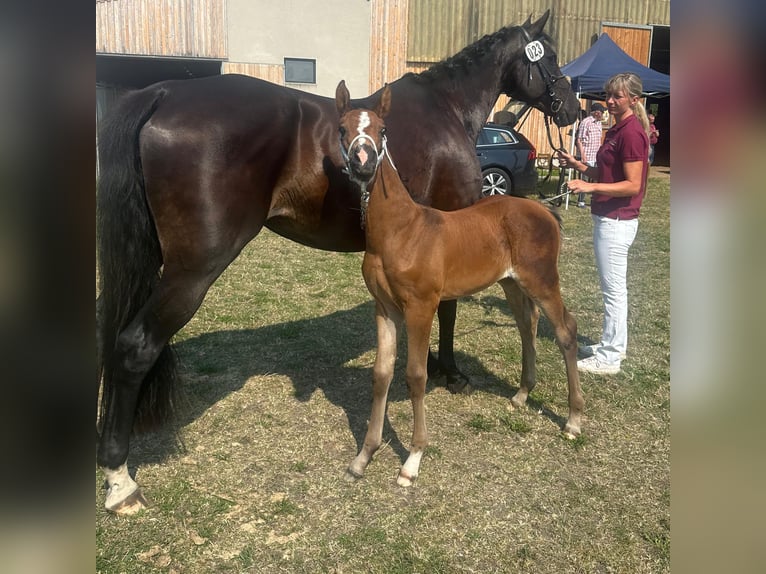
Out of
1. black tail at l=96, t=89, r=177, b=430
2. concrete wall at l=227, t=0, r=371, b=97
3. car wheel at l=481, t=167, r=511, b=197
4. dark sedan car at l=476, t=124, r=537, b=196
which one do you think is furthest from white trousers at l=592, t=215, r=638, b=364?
concrete wall at l=227, t=0, r=371, b=97

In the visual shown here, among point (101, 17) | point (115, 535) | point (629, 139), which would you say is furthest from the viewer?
point (101, 17)

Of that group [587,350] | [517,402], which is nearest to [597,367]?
[587,350]

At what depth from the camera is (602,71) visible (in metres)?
12.0

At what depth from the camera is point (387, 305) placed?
2947 millimetres

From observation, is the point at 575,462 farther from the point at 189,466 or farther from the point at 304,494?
the point at 189,466

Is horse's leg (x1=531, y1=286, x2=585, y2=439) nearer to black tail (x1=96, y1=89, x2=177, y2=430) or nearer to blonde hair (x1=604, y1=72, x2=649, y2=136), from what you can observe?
blonde hair (x1=604, y1=72, x2=649, y2=136)

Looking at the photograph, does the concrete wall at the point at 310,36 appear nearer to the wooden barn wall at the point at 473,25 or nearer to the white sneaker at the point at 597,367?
the wooden barn wall at the point at 473,25

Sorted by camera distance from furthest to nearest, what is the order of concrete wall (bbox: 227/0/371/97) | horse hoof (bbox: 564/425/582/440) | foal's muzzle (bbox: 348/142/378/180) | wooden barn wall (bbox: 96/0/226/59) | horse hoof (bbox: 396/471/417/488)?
wooden barn wall (bbox: 96/0/226/59), concrete wall (bbox: 227/0/371/97), horse hoof (bbox: 564/425/582/440), horse hoof (bbox: 396/471/417/488), foal's muzzle (bbox: 348/142/378/180)

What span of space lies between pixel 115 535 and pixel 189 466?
1.93ft

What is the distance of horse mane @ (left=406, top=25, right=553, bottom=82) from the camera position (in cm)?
380

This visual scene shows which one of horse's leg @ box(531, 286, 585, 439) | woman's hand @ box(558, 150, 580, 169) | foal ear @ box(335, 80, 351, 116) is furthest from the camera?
woman's hand @ box(558, 150, 580, 169)

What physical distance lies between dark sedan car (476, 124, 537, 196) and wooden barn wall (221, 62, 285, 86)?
5.78 meters
